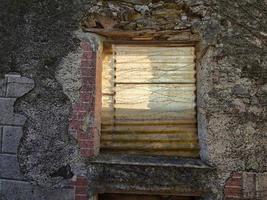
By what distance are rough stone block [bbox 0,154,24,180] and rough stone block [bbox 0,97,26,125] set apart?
0.31 meters

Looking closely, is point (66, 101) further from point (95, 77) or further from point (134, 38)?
point (134, 38)

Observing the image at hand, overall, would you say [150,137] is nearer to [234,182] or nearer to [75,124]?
[75,124]

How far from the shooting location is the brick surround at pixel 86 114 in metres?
3.12

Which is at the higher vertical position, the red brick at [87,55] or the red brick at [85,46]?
the red brick at [85,46]

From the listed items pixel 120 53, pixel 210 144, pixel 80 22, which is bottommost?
pixel 210 144

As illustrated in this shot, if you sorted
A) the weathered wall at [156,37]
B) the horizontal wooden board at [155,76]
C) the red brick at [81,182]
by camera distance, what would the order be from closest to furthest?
the weathered wall at [156,37] < the red brick at [81,182] < the horizontal wooden board at [155,76]

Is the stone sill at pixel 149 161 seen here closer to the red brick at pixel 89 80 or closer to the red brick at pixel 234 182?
the red brick at pixel 234 182

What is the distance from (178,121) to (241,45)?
89 cm

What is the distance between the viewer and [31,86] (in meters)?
3.24

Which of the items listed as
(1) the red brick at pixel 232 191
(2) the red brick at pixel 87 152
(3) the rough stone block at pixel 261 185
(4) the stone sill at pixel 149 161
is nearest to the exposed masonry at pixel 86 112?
(2) the red brick at pixel 87 152

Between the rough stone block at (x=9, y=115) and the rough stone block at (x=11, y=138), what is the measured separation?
6 centimetres

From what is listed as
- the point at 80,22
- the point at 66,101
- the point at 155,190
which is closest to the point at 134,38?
the point at 80,22

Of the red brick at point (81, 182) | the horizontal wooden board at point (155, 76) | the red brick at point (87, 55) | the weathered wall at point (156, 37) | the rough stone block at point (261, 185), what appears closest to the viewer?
the rough stone block at point (261, 185)

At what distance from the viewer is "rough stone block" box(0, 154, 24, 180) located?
3.15 m
